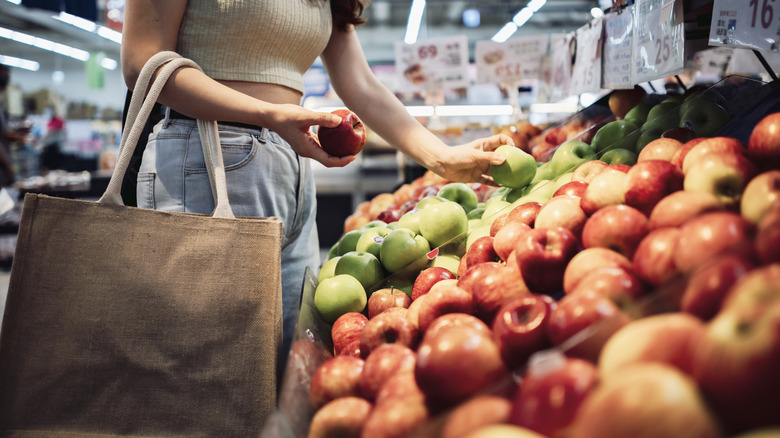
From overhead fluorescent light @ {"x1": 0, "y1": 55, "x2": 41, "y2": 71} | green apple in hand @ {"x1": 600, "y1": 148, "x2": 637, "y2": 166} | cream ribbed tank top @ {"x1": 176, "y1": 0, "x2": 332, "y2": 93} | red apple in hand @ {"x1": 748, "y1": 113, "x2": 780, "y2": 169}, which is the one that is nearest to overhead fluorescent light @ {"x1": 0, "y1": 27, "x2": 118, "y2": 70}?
overhead fluorescent light @ {"x1": 0, "y1": 55, "x2": 41, "y2": 71}

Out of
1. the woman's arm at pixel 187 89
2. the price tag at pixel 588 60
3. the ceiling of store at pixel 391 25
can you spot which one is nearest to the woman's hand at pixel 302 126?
the woman's arm at pixel 187 89

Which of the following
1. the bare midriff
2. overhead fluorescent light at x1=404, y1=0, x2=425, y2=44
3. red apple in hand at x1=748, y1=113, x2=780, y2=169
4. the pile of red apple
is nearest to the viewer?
the pile of red apple

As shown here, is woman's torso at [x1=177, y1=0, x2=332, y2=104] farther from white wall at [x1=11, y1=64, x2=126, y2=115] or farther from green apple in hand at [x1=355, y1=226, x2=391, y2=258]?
white wall at [x1=11, y1=64, x2=126, y2=115]

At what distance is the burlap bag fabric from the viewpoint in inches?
40.7

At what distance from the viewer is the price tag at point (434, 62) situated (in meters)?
4.80

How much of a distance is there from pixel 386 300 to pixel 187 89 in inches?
27.8

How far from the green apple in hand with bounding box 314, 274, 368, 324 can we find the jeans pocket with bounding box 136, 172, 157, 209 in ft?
1.68

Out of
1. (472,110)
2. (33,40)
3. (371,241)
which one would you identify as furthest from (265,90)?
(33,40)

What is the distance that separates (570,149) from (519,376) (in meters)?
1.32

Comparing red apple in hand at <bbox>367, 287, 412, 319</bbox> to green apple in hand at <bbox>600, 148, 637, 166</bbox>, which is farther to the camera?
green apple in hand at <bbox>600, 148, 637, 166</bbox>

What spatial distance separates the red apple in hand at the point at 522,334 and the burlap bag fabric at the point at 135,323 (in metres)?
0.55

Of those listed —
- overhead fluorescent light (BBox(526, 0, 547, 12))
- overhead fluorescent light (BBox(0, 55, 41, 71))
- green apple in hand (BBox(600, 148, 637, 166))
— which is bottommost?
overhead fluorescent light (BBox(0, 55, 41, 71))

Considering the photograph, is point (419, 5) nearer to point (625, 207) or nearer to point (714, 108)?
point (714, 108)

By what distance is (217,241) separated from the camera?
1.12 meters
